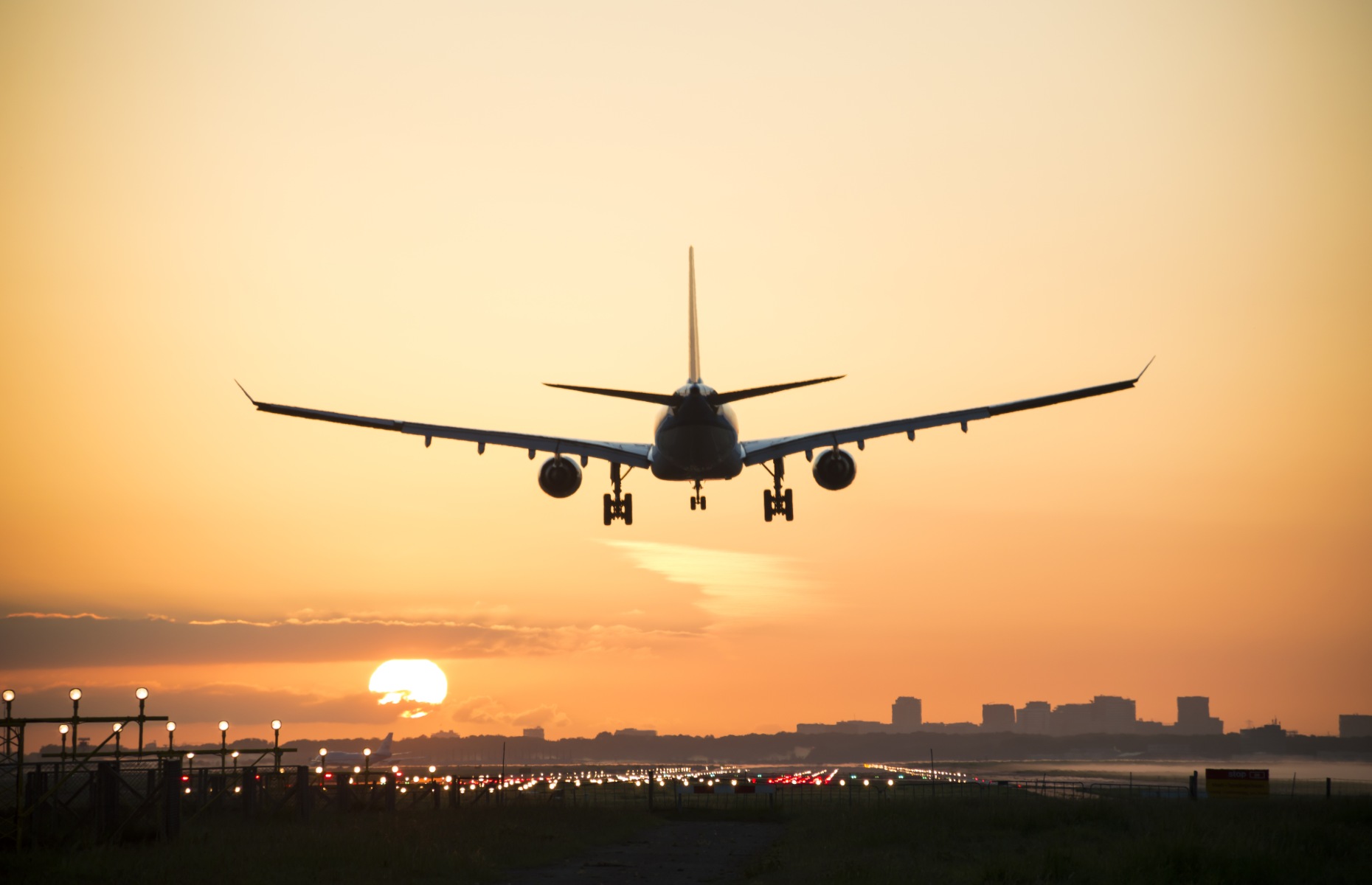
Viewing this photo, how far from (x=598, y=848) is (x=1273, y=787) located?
7987cm

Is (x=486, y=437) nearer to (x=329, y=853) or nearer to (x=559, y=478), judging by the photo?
(x=559, y=478)

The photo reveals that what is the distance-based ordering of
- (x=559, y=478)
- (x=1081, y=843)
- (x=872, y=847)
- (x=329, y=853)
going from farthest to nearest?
1. (x=872, y=847)
2. (x=559, y=478)
3. (x=1081, y=843)
4. (x=329, y=853)

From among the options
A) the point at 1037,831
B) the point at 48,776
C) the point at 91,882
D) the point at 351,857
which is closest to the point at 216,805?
the point at 48,776

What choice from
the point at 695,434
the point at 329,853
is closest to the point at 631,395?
the point at 695,434

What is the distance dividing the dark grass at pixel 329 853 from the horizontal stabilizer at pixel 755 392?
55.9 ft

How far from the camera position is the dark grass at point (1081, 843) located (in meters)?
32.9

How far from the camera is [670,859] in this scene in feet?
144

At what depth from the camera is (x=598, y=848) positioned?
1909 inches

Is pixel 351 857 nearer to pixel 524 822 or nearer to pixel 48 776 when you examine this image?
pixel 48 776

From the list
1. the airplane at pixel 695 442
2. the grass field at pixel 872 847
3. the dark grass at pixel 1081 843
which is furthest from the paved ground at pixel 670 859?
the airplane at pixel 695 442

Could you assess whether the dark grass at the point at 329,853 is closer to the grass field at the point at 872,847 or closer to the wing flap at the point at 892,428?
the grass field at the point at 872,847

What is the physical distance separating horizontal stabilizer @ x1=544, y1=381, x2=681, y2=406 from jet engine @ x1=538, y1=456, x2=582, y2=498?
631 cm

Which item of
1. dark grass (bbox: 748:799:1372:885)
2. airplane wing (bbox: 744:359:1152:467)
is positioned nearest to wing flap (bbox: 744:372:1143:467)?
airplane wing (bbox: 744:359:1152:467)

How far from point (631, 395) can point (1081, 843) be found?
24210 mm
